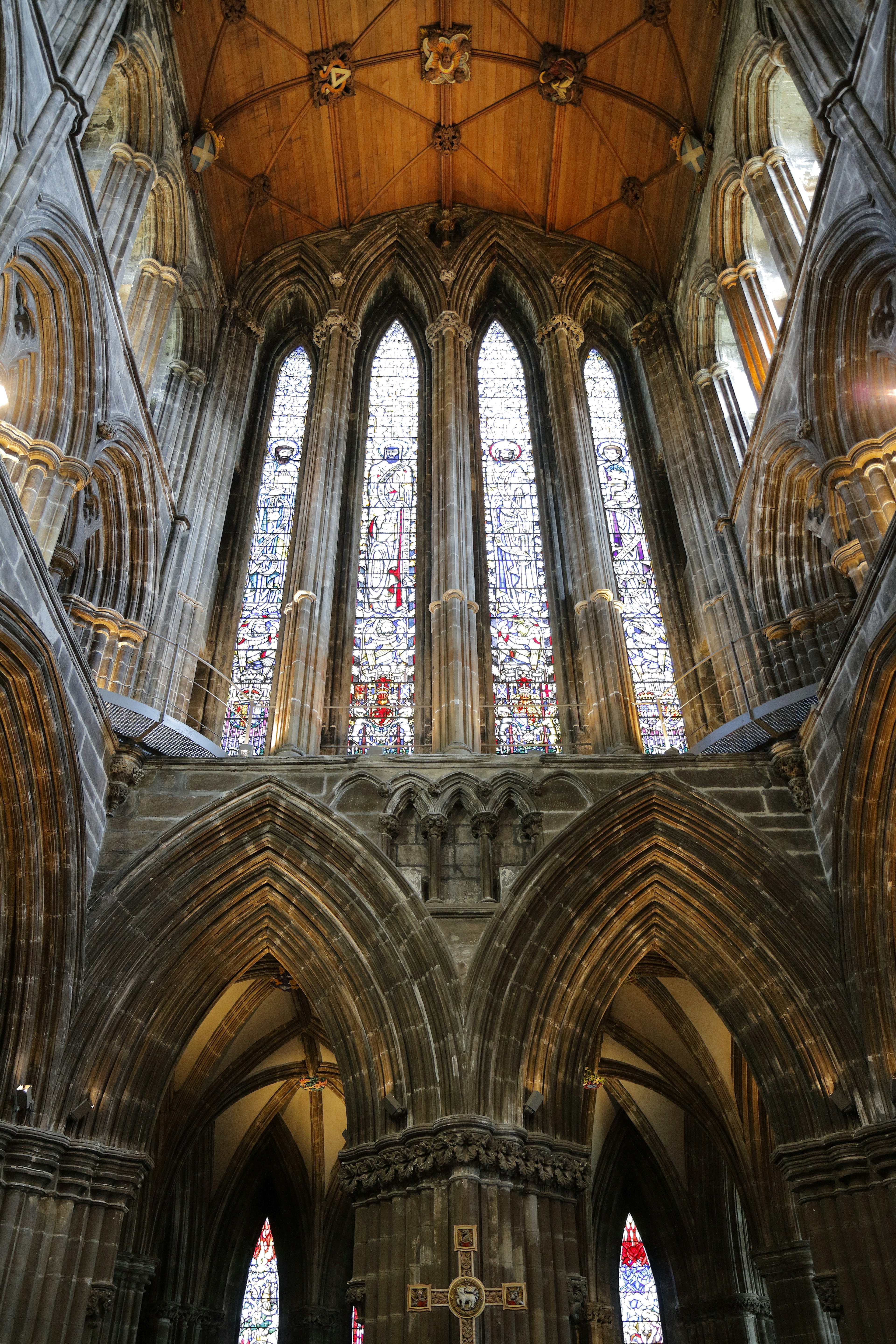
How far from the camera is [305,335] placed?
17906 millimetres

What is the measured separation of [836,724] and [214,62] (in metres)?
13.0

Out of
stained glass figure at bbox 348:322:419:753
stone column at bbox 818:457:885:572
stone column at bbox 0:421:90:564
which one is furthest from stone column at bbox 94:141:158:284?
stone column at bbox 818:457:885:572

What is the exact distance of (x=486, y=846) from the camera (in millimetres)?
10531

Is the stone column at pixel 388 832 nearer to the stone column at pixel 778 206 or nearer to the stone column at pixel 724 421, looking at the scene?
the stone column at pixel 724 421

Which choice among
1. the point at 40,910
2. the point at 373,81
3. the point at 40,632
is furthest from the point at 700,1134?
the point at 373,81

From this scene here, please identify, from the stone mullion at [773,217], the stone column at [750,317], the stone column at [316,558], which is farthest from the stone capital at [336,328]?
the stone mullion at [773,217]

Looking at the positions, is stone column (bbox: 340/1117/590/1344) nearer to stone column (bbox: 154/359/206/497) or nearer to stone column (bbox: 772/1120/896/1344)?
stone column (bbox: 772/1120/896/1344)

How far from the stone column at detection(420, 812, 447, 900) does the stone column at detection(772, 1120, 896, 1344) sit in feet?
12.1

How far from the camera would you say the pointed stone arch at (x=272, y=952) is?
942 cm

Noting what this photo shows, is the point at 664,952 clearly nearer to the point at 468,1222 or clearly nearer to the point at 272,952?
the point at 468,1222

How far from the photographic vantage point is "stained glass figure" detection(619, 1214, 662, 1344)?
1452cm

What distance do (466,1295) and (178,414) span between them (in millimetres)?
11043

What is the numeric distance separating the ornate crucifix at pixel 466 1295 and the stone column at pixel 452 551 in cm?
476

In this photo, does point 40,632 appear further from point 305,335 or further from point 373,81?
point 373,81
